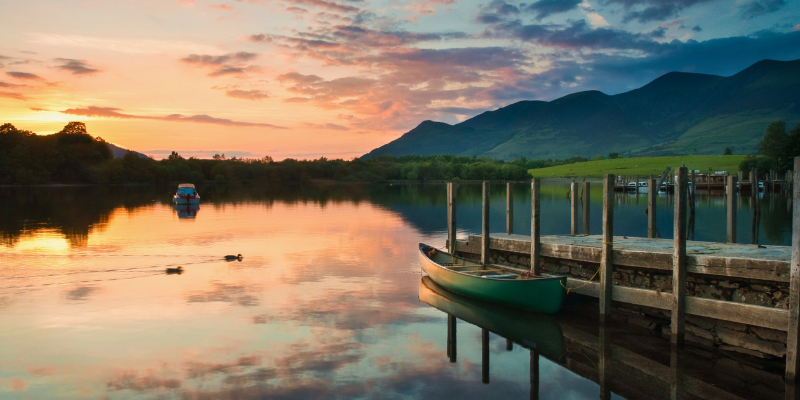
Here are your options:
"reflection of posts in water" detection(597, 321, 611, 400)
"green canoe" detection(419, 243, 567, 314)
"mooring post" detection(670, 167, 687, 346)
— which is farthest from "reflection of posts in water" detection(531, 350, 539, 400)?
"mooring post" detection(670, 167, 687, 346)

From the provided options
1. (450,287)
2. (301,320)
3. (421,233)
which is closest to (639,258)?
(450,287)

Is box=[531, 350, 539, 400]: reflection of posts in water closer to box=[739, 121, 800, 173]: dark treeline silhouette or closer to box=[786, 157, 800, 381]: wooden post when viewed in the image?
box=[786, 157, 800, 381]: wooden post

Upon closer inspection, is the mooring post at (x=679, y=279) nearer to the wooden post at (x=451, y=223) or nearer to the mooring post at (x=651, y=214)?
the mooring post at (x=651, y=214)

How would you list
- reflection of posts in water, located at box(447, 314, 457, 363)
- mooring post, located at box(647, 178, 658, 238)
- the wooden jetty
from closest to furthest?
the wooden jetty, reflection of posts in water, located at box(447, 314, 457, 363), mooring post, located at box(647, 178, 658, 238)

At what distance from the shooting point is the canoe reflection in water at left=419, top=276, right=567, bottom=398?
486 inches

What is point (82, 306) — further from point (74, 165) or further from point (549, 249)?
point (74, 165)

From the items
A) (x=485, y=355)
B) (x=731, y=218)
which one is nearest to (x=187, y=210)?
A: (x=485, y=355)

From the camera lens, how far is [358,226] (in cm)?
4175

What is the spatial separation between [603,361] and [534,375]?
1721 millimetres

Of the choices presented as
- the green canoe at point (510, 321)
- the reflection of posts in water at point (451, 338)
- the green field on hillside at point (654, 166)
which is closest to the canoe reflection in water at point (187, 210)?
the green canoe at point (510, 321)

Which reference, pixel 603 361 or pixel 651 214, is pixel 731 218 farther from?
pixel 603 361

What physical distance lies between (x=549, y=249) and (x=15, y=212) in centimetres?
5255

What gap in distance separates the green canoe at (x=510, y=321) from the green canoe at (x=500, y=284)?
249 millimetres

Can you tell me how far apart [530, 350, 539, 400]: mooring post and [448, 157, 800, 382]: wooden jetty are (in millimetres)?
2766
